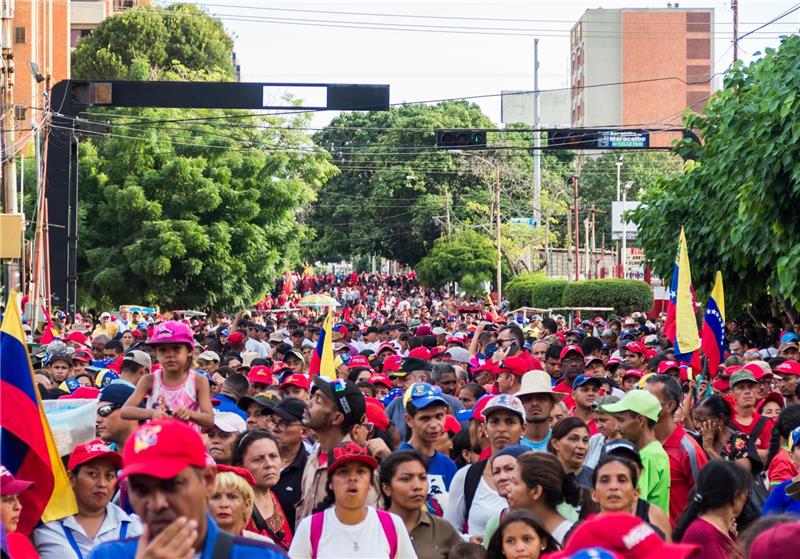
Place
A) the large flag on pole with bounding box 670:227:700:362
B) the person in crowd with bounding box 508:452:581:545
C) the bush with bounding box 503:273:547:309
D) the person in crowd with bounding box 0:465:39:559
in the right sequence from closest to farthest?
the person in crowd with bounding box 0:465:39:559 → the person in crowd with bounding box 508:452:581:545 → the large flag on pole with bounding box 670:227:700:362 → the bush with bounding box 503:273:547:309

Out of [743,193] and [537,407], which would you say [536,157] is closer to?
[743,193]

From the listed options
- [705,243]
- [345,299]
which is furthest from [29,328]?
[345,299]

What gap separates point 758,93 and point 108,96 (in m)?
17.4

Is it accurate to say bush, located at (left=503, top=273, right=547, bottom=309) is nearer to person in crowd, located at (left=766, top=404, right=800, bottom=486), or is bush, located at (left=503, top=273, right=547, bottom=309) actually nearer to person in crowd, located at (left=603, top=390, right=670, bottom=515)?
person in crowd, located at (left=766, top=404, right=800, bottom=486)

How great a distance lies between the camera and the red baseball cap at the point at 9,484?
5.96m

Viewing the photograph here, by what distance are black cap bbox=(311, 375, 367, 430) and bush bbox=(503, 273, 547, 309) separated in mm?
42674

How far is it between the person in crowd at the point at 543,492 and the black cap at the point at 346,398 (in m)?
1.42

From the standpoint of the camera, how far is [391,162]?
81562mm

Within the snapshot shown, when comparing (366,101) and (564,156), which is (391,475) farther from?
(564,156)

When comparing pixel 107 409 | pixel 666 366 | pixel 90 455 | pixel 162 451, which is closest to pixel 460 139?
pixel 666 366

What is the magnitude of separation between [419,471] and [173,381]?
233 cm

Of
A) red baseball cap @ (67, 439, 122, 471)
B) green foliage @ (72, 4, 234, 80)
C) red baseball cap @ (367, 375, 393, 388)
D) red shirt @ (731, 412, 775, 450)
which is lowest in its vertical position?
red shirt @ (731, 412, 775, 450)

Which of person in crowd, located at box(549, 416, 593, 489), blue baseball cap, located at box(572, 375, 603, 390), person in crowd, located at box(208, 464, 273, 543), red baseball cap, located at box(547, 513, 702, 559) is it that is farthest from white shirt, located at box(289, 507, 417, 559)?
blue baseball cap, located at box(572, 375, 603, 390)

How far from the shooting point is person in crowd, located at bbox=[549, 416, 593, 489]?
7988 millimetres
